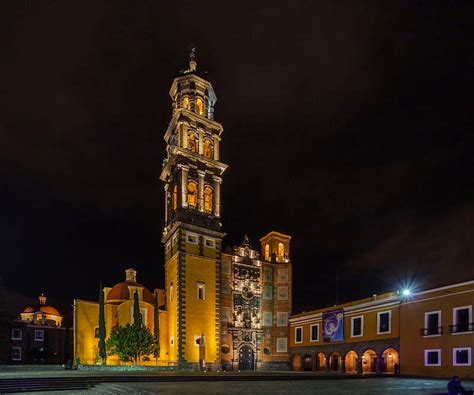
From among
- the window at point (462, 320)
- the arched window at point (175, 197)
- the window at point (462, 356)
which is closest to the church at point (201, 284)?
the arched window at point (175, 197)

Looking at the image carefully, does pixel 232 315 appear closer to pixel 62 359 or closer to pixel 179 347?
pixel 179 347

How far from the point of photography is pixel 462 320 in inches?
1097

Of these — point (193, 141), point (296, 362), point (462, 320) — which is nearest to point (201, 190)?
point (193, 141)

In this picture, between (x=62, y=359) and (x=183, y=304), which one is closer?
(x=183, y=304)

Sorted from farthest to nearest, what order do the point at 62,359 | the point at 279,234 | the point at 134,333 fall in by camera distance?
1. the point at 62,359
2. the point at 279,234
3. the point at 134,333

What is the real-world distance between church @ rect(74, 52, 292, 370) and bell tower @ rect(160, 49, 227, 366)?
3.6 inches

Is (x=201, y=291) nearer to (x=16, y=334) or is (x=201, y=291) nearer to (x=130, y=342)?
(x=130, y=342)

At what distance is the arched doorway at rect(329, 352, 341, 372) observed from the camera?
40.9 m

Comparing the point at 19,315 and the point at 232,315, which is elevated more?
the point at 232,315

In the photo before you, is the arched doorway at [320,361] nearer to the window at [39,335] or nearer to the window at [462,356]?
the window at [462,356]

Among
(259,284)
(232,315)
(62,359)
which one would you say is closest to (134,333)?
(232,315)

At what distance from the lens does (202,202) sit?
4297cm

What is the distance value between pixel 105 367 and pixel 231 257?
17.4 metres

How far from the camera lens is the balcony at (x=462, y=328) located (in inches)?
1062
